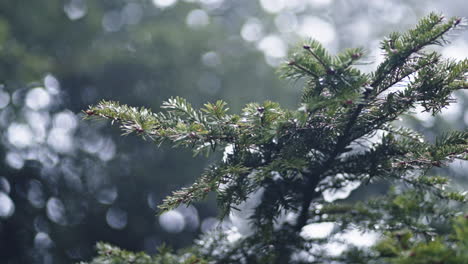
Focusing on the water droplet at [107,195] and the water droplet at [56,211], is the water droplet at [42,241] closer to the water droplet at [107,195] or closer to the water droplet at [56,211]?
the water droplet at [56,211]

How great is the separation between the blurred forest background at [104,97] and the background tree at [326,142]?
11.7ft

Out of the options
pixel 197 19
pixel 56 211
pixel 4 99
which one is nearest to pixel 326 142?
pixel 56 211

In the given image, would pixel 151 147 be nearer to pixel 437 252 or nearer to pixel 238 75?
pixel 238 75

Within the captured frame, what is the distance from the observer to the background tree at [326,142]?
80 centimetres

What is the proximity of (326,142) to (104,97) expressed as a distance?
498 centimetres

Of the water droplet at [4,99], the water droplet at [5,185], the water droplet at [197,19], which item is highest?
the water droplet at [197,19]

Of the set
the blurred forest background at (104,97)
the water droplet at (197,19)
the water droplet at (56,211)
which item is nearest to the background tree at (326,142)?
the blurred forest background at (104,97)

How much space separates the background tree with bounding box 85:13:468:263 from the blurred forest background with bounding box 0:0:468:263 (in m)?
3.57

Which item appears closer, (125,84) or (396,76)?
(396,76)

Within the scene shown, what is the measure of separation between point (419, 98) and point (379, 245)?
0.34m

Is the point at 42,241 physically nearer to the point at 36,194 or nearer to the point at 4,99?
the point at 36,194

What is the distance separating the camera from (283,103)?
5980 mm

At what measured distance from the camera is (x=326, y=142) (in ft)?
3.02

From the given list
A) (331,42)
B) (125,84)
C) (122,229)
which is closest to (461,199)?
(122,229)
